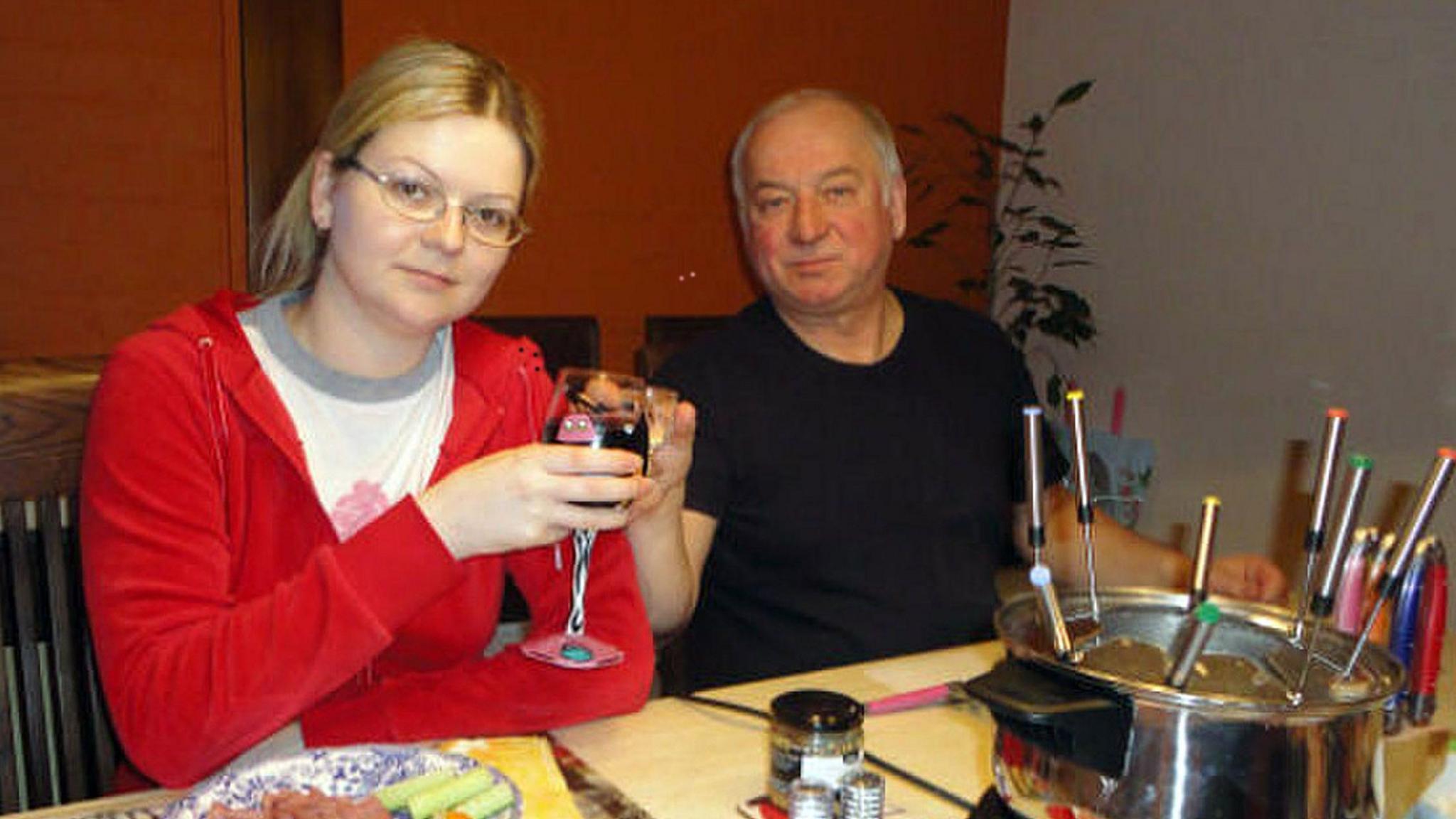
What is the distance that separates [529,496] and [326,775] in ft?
0.86

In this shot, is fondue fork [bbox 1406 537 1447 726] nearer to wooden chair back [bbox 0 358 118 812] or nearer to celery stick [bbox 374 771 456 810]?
celery stick [bbox 374 771 456 810]

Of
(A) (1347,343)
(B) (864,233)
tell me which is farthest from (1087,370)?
(B) (864,233)

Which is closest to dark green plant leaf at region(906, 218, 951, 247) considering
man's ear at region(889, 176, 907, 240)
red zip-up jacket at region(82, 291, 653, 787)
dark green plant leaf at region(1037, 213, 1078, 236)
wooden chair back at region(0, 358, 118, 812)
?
dark green plant leaf at region(1037, 213, 1078, 236)

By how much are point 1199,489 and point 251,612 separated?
2894 millimetres

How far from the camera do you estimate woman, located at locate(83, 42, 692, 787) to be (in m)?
1.02

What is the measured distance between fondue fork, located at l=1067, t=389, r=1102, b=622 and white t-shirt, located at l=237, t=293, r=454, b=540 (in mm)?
695

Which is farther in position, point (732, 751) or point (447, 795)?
point (732, 751)

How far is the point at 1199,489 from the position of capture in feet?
11.1

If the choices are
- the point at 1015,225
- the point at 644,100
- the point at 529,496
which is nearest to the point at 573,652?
the point at 529,496

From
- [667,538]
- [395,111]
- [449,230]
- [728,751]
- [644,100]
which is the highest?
[644,100]

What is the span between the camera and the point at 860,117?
1.89 metres

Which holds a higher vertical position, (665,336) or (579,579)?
(665,336)

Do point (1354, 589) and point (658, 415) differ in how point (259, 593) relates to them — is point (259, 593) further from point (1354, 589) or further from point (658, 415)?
point (1354, 589)

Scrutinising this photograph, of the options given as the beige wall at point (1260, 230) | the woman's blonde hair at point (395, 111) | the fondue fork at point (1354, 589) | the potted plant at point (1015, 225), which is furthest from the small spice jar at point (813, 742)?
the potted plant at point (1015, 225)
